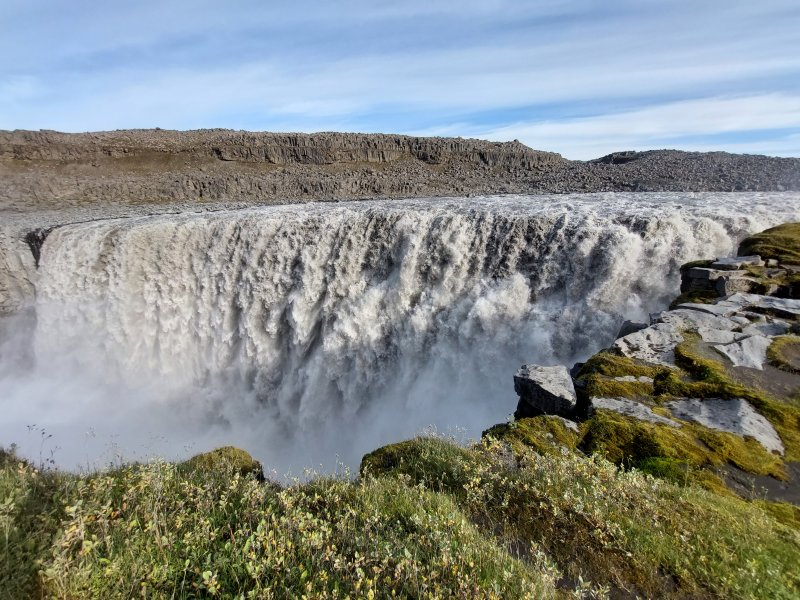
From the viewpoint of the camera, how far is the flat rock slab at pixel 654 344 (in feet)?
26.4

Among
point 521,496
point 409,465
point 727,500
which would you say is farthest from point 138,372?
point 727,500

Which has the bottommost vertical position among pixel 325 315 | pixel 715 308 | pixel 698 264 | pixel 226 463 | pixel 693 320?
pixel 325 315

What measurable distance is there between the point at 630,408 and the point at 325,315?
13.3 metres

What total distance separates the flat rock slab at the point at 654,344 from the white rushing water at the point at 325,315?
14.2 feet

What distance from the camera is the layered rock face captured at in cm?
3353

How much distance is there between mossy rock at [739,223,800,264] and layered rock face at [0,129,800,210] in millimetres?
15588

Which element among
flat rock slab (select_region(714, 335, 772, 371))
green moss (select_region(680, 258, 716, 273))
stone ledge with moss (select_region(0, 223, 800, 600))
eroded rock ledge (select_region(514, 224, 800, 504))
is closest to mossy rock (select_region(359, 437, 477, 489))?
stone ledge with moss (select_region(0, 223, 800, 600))

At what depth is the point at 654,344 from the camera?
332 inches

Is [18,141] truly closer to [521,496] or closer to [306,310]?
[306,310]

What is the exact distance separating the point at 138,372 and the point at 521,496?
21.8 m

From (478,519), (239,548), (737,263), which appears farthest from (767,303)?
(239,548)

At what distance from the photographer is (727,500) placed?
15.2ft

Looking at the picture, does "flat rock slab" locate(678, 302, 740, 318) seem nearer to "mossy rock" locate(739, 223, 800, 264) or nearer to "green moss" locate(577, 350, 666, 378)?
"green moss" locate(577, 350, 666, 378)

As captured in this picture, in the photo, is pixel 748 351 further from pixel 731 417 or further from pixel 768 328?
pixel 731 417
